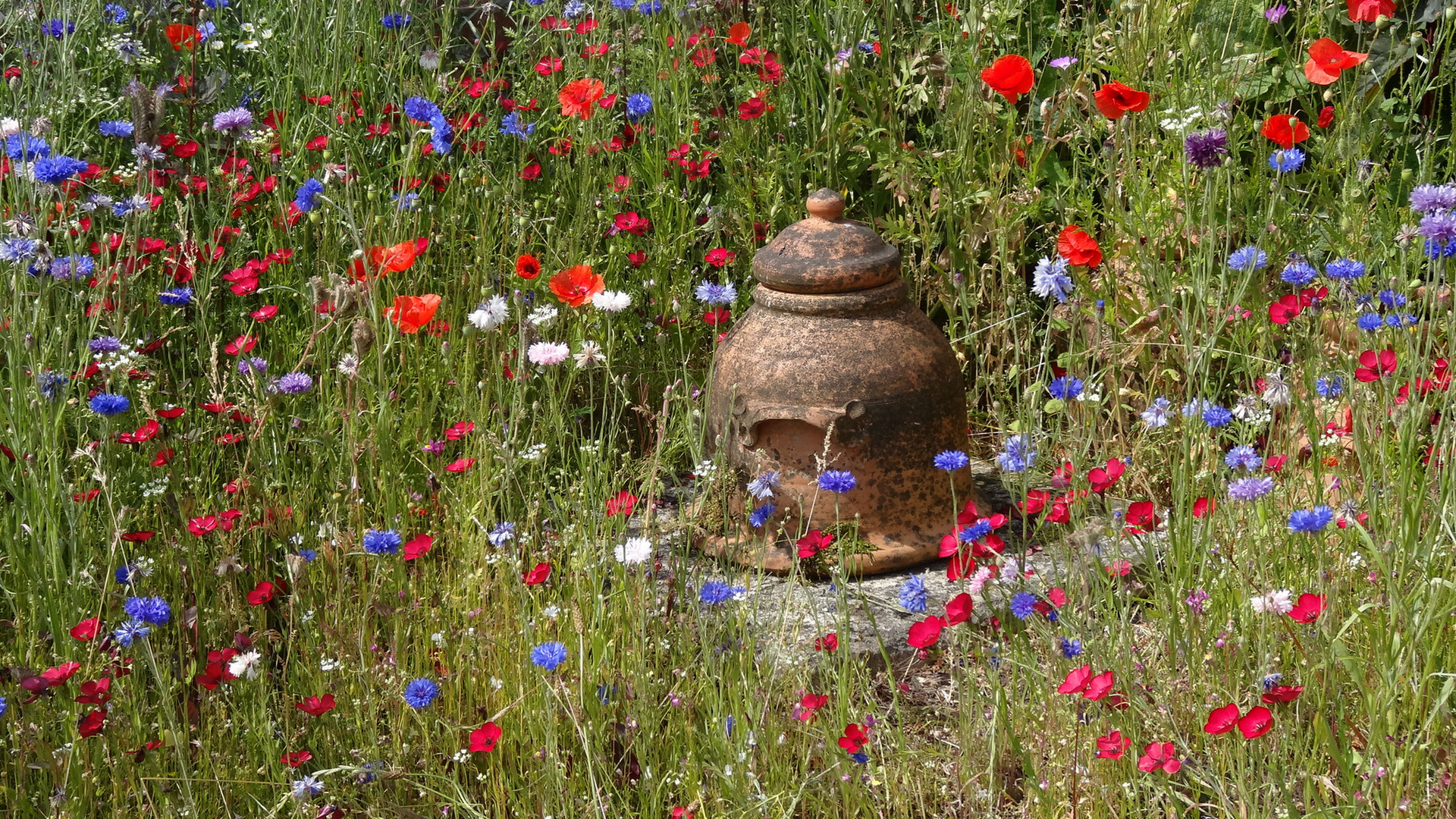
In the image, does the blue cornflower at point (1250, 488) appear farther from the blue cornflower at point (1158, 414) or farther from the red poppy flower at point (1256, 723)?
the red poppy flower at point (1256, 723)

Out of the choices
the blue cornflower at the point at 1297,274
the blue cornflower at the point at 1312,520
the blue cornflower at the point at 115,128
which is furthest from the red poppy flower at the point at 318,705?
the blue cornflower at the point at 1297,274

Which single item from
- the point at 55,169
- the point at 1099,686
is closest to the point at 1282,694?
the point at 1099,686

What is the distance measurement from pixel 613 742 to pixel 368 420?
0.76 m

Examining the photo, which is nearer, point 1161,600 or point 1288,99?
point 1161,600

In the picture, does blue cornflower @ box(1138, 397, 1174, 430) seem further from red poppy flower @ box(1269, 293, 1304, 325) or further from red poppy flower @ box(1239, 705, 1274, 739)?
red poppy flower @ box(1239, 705, 1274, 739)

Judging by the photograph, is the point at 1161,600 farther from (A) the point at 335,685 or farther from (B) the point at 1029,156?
(B) the point at 1029,156

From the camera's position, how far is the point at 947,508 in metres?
2.74

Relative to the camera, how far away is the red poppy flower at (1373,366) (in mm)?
2090

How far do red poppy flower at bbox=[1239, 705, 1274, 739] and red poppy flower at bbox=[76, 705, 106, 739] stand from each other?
1.39m

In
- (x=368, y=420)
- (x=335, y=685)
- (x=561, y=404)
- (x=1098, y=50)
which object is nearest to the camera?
(x=335, y=685)

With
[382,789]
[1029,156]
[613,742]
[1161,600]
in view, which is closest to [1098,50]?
[1029,156]

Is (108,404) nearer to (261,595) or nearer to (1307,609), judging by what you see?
(261,595)

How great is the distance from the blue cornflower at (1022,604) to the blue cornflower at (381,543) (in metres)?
0.90

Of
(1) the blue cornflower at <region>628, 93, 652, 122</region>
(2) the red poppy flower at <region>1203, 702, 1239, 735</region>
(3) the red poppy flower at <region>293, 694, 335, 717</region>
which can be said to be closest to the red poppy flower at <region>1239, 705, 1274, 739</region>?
(2) the red poppy flower at <region>1203, 702, 1239, 735</region>
